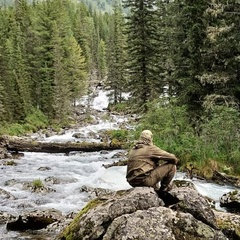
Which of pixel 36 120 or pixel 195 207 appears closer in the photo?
pixel 195 207

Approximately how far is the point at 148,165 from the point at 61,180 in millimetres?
9314

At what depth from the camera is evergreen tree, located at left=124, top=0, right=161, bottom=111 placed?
3123 centimetres

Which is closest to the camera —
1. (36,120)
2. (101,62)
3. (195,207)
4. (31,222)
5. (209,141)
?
(195,207)

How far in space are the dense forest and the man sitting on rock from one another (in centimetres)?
900

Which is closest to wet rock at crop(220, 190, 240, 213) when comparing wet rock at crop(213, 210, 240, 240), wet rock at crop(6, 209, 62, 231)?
wet rock at crop(213, 210, 240, 240)

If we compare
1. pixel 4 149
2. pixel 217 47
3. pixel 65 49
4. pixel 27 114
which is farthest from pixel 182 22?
pixel 65 49

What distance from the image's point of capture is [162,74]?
32594mm

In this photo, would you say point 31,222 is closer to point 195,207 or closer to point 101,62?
point 195,207

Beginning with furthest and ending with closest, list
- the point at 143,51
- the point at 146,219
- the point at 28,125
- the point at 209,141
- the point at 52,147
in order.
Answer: the point at 28,125 < the point at 143,51 < the point at 52,147 < the point at 209,141 < the point at 146,219

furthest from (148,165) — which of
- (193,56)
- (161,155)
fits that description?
(193,56)

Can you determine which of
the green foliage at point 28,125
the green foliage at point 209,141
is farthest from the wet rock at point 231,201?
the green foliage at point 28,125

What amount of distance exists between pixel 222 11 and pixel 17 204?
12333mm

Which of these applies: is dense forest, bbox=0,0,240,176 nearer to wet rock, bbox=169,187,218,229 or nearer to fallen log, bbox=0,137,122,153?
fallen log, bbox=0,137,122,153

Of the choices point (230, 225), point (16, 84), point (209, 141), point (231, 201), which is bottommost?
point (231, 201)
